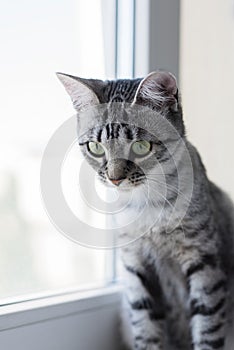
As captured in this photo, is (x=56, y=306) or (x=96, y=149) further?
(x=56, y=306)

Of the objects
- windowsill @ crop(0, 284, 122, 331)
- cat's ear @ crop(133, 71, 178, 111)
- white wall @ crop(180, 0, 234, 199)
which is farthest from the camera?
white wall @ crop(180, 0, 234, 199)

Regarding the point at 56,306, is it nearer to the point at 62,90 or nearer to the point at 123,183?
the point at 123,183

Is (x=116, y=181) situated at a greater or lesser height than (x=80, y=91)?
lesser

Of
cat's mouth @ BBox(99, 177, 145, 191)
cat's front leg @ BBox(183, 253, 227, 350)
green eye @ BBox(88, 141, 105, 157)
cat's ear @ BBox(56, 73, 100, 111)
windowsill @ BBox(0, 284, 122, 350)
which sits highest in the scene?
cat's ear @ BBox(56, 73, 100, 111)

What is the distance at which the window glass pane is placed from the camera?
1.13 meters

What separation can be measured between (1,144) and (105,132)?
0.25m

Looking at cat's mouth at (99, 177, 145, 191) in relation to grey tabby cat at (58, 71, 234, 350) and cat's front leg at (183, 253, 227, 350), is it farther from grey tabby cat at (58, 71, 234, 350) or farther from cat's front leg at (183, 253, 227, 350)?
cat's front leg at (183, 253, 227, 350)

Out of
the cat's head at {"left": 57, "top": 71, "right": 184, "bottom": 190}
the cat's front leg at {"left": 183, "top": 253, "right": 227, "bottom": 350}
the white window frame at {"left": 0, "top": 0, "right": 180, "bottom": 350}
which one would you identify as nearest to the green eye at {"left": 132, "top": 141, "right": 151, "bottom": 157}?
the cat's head at {"left": 57, "top": 71, "right": 184, "bottom": 190}

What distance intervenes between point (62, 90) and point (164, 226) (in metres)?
0.38

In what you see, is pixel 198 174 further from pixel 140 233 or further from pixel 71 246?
pixel 71 246

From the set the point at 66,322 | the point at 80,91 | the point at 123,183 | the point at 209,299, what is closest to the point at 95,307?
the point at 66,322

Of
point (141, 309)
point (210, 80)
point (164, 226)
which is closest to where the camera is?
point (164, 226)

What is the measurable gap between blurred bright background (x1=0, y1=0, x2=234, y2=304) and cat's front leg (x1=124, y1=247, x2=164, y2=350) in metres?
0.17

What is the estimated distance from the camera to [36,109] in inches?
46.8
